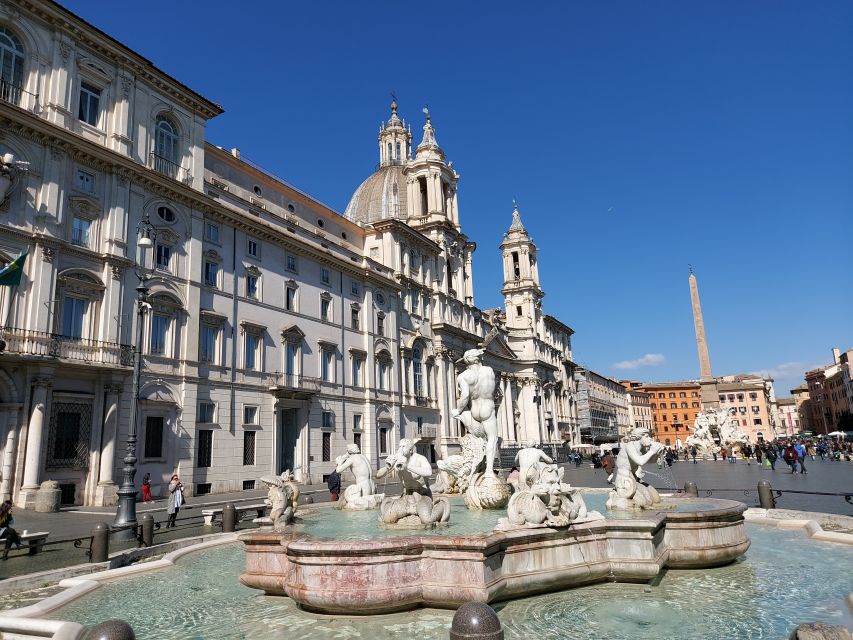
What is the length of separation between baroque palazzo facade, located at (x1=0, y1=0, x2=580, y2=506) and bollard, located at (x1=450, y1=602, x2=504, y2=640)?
28.9 ft

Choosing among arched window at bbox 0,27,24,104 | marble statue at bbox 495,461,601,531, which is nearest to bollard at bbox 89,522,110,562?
marble statue at bbox 495,461,601,531

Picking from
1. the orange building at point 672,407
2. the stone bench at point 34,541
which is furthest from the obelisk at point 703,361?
the orange building at point 672,407

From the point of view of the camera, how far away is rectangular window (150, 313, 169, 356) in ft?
79.6

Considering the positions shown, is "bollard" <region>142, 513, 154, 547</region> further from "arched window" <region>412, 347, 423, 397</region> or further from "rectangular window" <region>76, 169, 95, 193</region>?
"arched window" <region>412, 347, 423, 397</region>

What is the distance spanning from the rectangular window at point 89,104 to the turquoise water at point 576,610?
21.2 metres

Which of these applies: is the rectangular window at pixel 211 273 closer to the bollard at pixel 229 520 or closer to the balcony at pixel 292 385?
the balcony at pixel 292 385

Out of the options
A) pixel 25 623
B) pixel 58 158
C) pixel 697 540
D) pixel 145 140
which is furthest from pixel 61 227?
pixel 697 540

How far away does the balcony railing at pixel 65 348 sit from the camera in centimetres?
1897

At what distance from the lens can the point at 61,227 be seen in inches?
825

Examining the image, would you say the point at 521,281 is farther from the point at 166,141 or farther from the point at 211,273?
the point at 166,141

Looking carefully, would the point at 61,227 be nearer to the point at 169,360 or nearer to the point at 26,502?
the point at 169,360

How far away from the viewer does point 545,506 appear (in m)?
6.91

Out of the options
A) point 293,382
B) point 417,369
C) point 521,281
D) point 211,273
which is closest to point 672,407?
point 521,281

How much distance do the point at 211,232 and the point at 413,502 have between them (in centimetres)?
2360
